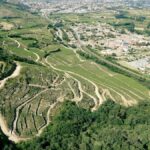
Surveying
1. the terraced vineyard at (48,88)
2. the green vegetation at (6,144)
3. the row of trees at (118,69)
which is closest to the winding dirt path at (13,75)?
the terraced vineyard at (48,88)

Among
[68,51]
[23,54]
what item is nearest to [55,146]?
[23,54]

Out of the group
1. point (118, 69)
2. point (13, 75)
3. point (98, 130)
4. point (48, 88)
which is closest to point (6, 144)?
point (98, 130)

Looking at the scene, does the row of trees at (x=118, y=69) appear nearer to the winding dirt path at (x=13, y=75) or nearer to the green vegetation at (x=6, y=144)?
the winding dirt path at (x=13, y=75)

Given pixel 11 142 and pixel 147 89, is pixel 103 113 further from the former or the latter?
pixel 147 89

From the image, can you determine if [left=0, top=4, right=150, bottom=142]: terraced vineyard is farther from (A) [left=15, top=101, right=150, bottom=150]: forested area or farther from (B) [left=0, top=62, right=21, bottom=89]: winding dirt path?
(A) [left=15, top=101, right=150, bottom=150]: forested area

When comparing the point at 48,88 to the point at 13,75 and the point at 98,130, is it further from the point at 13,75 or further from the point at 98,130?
the point at 98,130
